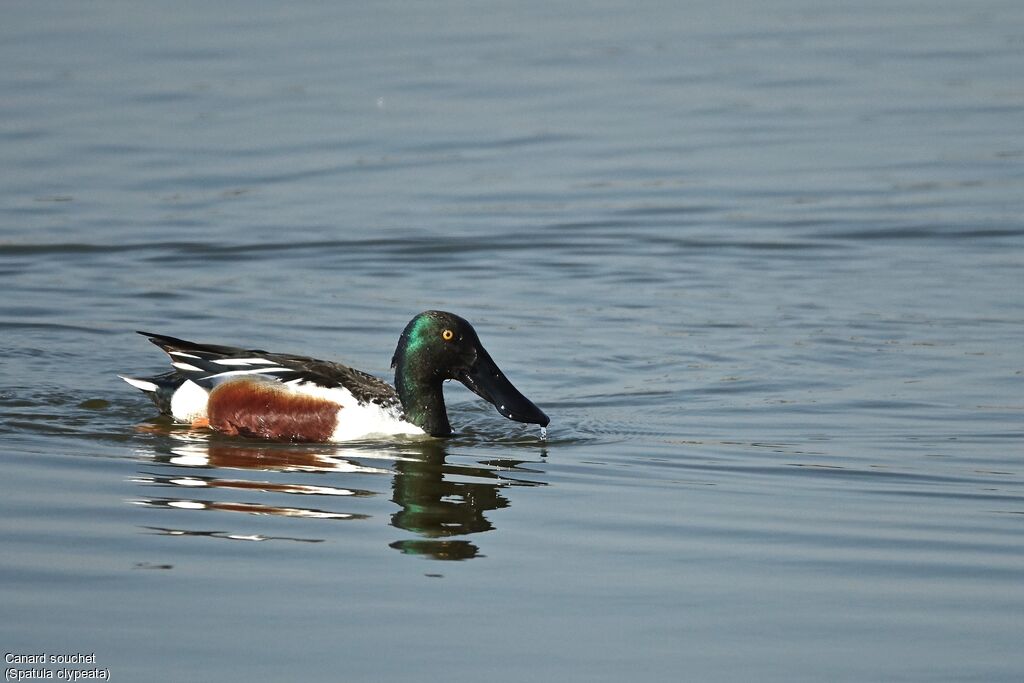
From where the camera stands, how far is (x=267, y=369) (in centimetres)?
895

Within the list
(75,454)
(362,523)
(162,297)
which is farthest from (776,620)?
(162,297)

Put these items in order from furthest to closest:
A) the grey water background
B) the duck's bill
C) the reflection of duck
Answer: the duck's bill, the reflection of duck, the grey water background

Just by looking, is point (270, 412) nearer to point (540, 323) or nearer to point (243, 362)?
point (243, 362)

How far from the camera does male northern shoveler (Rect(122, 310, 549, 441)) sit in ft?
28.9

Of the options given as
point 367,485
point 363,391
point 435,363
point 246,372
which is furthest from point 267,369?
point 367,485

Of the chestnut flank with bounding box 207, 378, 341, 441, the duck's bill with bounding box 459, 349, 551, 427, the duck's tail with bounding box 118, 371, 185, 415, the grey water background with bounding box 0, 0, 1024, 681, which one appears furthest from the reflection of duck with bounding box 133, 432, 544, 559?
the duck's tail with bounding box 118, 371, 185, 415

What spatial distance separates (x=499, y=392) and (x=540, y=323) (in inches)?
102

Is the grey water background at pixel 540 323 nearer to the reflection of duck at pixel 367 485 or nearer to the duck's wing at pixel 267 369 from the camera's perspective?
the reflection of duck at pixel 367 485

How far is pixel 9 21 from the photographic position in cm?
2036

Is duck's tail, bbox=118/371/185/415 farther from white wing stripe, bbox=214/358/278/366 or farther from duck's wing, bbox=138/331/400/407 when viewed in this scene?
white wing stripe, bbox=214/358/278/366

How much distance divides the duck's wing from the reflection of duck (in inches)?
15.1

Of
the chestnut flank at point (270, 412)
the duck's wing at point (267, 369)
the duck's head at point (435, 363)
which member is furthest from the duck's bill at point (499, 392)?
the chestnut flank at point (270, 412)

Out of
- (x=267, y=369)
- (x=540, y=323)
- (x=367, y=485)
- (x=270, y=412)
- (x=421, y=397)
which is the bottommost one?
(x=367, y=485)

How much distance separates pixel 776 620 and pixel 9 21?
17.2 meters
